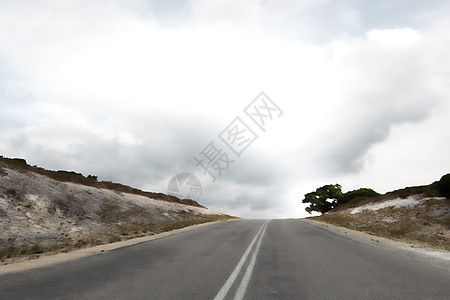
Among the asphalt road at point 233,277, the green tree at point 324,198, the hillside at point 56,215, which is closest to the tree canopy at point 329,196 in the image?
the green tree at point 324,198

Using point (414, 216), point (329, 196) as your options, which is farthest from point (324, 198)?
point (414, 216)

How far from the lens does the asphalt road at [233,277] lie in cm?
517

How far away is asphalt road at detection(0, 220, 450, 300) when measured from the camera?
203 inches

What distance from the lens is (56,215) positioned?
65.0 feet

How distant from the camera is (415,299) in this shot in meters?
4.86

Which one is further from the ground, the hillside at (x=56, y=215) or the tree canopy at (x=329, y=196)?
the tree canopy at (x=329, y=196)

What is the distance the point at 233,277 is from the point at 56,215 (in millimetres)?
18173

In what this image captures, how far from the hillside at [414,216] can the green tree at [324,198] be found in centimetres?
2847

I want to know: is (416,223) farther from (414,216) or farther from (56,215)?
(56,215)

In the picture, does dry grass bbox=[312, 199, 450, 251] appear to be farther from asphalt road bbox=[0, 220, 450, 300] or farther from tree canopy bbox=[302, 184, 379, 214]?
tree canopy bbox=[302, 184, 379, 214]

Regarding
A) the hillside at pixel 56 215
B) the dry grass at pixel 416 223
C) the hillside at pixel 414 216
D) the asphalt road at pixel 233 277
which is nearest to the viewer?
the asphalt road at pixel 233 277

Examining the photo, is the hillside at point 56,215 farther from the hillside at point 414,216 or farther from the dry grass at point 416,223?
the hillside at point 414,216

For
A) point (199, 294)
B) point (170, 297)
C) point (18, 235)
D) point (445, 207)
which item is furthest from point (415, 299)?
point (445, 207)

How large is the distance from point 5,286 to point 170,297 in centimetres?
362
